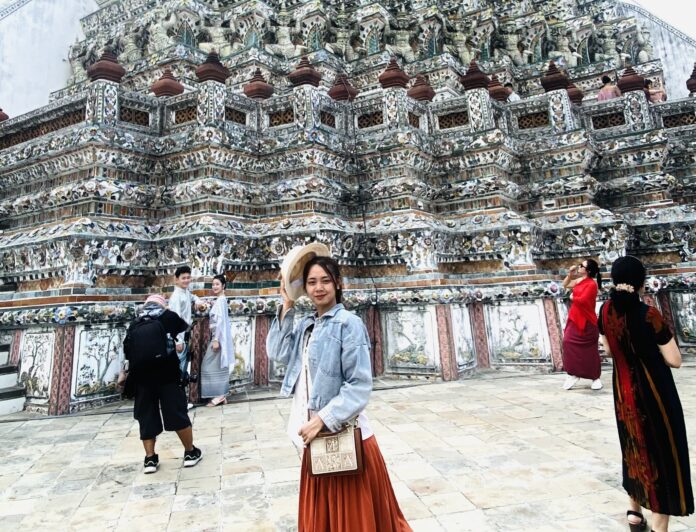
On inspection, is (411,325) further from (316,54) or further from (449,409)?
(316,54)

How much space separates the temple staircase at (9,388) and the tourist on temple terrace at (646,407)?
7.01 m

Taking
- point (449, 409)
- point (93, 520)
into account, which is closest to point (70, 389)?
point (93, 520)

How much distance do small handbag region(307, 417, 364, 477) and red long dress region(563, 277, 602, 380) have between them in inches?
204

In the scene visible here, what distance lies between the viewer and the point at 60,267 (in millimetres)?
6574

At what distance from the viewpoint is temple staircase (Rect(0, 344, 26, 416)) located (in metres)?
5.96

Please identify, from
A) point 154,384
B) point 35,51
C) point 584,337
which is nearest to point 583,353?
point 584,337

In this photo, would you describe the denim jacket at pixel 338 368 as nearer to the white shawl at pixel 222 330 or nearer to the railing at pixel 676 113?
the white shawl at pixel 222 330

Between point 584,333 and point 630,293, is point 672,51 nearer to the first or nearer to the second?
point 584,333

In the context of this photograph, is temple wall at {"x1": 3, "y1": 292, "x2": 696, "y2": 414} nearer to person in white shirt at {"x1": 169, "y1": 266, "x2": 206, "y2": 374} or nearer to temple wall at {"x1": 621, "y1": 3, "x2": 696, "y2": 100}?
person in white shirt at {"x1": 169, "y1": 266, "x2": 206, "y2": 374}

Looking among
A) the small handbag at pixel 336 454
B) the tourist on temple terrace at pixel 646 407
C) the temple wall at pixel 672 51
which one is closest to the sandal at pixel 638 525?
the tourist on temple terrace at pixel 646 407

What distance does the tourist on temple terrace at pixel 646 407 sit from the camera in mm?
2528

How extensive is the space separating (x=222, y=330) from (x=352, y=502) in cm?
454

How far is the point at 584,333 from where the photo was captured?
20.7 ft

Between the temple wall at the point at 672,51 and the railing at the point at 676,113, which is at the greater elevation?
the temple wall at the point at 672,51
